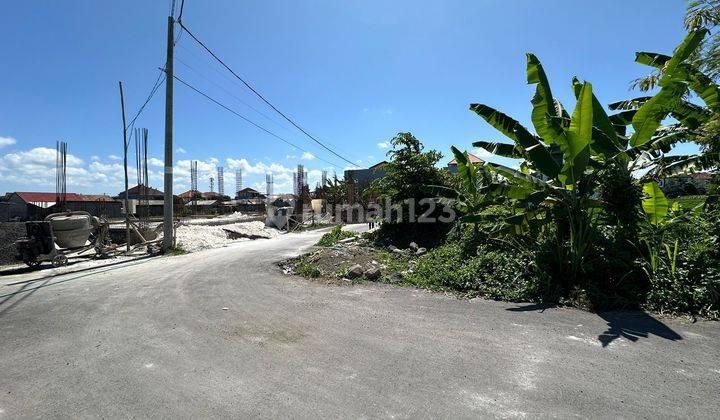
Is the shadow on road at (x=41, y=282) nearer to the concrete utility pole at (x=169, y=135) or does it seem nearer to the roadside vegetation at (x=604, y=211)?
the concrete utility pole at (x=169, y=135)

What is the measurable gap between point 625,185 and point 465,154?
3721 mm

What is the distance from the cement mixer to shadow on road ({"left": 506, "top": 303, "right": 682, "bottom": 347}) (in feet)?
44.5

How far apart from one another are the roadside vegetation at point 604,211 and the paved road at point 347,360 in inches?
31.0

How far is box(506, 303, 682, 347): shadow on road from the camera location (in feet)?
14.9

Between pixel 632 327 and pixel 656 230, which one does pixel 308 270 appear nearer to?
pixel 632 327

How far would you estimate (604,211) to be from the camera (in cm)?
753

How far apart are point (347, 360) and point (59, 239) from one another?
1256 cm

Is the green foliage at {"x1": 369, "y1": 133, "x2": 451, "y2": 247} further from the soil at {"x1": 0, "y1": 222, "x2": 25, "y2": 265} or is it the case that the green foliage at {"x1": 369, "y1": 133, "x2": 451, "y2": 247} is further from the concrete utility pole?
the soil at {"x1": 0, "y1": 222, "x2": 25, "y2": 265}

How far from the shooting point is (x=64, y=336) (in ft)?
16.5

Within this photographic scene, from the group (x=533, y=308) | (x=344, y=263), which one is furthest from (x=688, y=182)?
(x=344, y=263)

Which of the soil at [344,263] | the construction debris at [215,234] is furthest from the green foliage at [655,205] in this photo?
the construction debris at [215,234]

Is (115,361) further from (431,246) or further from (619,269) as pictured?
(431,246)

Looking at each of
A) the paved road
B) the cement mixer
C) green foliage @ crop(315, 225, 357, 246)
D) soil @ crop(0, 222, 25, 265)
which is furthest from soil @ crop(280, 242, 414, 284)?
soil @ crop(0, 222, 25, 265)

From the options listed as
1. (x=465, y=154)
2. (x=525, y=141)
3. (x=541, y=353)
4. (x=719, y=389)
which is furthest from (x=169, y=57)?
(x=719, y=389)
